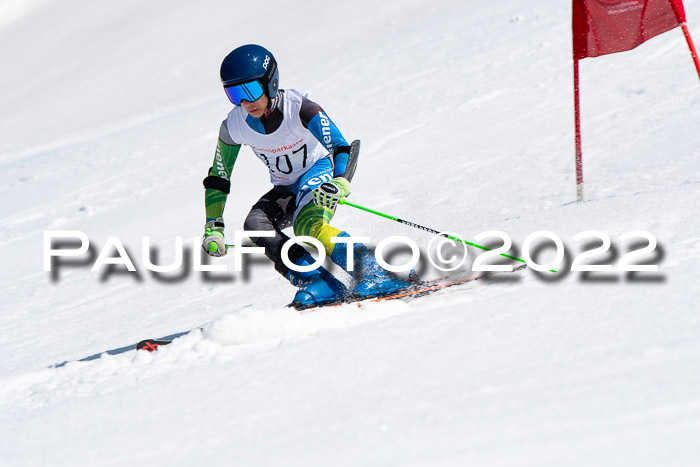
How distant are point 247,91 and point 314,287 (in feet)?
A: 4.20

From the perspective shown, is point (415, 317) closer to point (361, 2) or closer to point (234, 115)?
point (234, 115)

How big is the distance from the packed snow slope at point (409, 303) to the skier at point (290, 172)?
575mm

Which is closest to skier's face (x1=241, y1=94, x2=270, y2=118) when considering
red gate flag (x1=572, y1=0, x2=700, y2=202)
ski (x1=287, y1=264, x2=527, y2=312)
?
ski (x1=287, y1=264, x2=527, y2=312)

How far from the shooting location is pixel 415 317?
3586 mm

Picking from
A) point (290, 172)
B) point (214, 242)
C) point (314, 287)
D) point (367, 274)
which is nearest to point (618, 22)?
point (290, 172)

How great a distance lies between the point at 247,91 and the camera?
4.37m

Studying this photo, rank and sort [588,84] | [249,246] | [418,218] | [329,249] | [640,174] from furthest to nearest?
1. [588,84]
2. [418,218]
3. [640,174]
4. [249,246]
5. [329,249]

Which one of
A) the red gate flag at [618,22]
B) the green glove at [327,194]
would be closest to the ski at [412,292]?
the green glove at [327,194]

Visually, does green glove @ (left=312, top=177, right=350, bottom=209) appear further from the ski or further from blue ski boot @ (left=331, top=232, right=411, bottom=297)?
the ski

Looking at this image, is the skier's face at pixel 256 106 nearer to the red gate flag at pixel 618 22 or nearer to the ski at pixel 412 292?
the ski at pixel 412 292

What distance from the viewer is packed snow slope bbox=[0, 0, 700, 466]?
2.44 meters

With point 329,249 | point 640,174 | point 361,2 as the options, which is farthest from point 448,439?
point 361,2

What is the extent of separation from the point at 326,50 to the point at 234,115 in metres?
15.2

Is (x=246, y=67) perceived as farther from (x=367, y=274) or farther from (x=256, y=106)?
(x=367, y=274)
